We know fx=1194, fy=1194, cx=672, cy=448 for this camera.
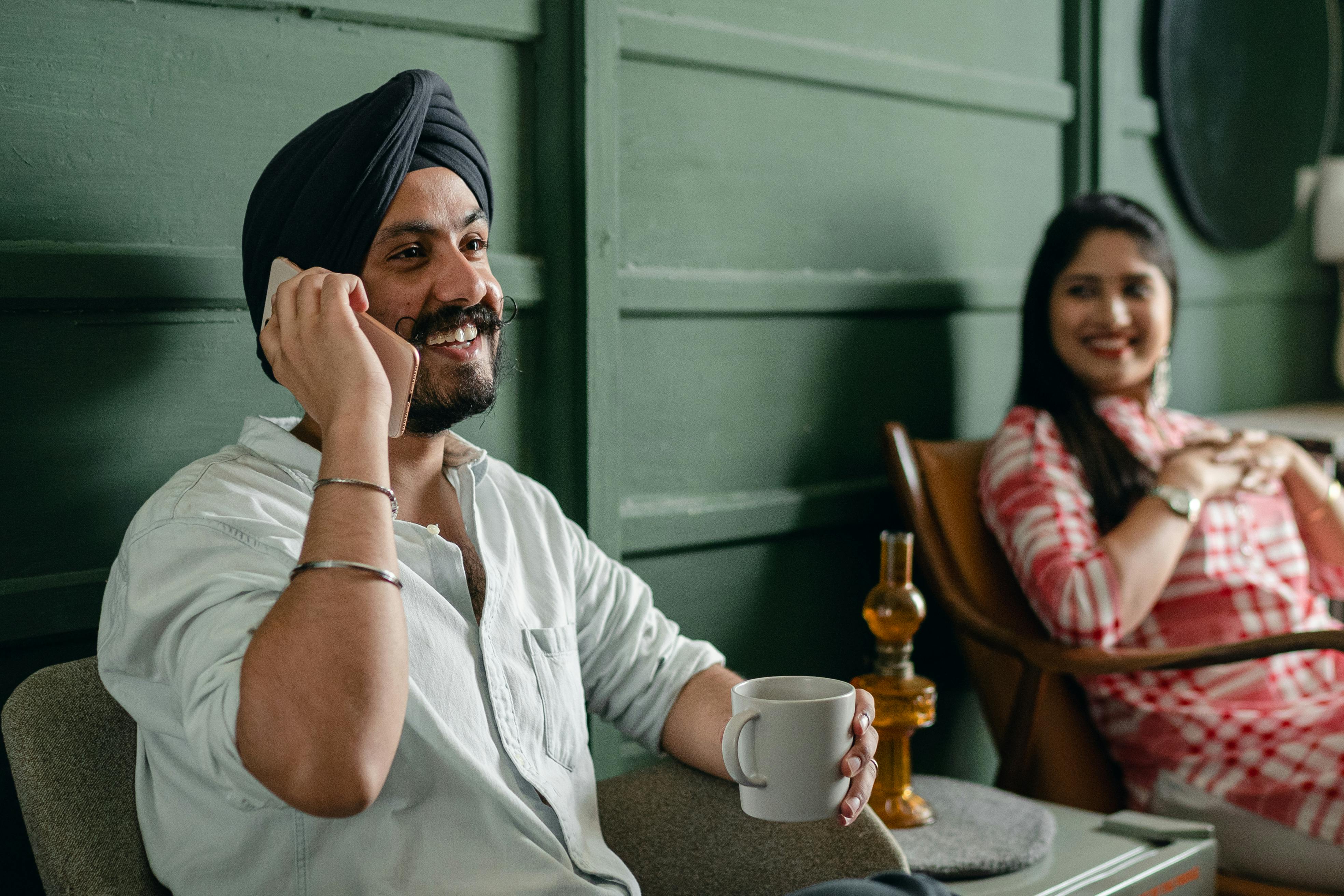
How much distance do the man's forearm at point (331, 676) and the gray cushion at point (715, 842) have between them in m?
0.48

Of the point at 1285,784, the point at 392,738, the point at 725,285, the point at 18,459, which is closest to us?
the point at 392,738

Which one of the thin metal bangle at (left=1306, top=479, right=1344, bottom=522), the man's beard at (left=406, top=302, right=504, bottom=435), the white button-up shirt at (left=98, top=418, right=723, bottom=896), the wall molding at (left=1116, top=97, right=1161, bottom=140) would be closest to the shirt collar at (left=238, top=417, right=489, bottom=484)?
the white button-up shirt at (left=98, top=418, right=723, bottom=896)

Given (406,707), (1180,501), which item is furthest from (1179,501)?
(406,707)

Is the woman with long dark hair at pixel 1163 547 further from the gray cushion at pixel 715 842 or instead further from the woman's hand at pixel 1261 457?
the gray cushion at pixel 715 842

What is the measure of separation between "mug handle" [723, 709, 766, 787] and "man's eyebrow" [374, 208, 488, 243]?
0.66m

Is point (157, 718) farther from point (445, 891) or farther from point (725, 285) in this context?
point (725, 285)

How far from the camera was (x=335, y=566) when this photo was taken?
104 centimetres

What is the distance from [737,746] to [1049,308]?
160cm

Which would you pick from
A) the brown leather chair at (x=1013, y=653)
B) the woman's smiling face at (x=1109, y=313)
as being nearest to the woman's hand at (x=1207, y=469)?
the woman's smiling face at (x=1109, y=313)

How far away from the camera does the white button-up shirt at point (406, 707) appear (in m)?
1.08

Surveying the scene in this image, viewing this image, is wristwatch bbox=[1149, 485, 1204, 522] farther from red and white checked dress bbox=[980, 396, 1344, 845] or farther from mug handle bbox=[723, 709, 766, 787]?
mug handle bbox=[723, 709, 766, 787]

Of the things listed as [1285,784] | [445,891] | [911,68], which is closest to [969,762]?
[1285,784]

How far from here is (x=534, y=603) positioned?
1.45 meters

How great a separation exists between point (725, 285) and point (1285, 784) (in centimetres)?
122
